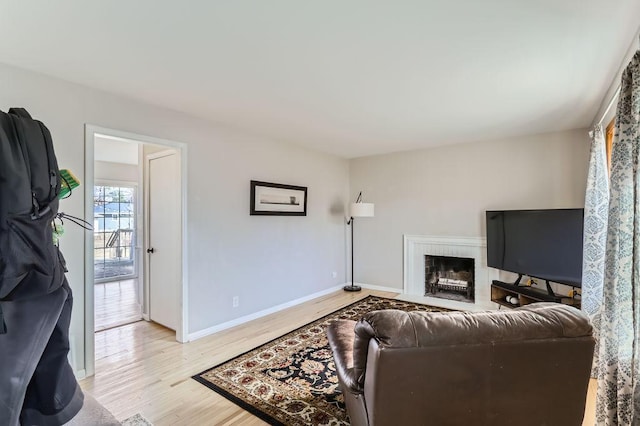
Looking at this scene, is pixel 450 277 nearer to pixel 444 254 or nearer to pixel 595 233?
pixel 444 254

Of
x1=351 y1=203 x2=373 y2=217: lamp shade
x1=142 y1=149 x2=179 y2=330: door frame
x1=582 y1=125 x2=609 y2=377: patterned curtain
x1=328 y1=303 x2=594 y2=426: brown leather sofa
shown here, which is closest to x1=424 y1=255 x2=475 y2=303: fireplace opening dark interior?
x1=351 y1=203 x2=373 y2=217: lamp shade

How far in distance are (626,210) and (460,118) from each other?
85.1 inches

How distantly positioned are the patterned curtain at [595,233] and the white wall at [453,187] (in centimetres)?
118

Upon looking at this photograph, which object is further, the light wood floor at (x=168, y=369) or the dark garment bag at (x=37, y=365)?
the light wood floor at (x=168, y=369)

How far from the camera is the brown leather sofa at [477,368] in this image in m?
1.28

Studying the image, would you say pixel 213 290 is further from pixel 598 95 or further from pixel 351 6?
pixel 598 95

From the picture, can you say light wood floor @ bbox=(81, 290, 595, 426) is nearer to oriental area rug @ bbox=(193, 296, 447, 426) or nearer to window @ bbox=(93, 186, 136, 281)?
oriental area rug @ bbox=(193, 296, 447, 426)

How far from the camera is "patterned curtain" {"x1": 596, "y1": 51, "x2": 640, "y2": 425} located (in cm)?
147

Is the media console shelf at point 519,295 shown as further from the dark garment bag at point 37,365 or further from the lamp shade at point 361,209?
the dark garment bag at point 37,365

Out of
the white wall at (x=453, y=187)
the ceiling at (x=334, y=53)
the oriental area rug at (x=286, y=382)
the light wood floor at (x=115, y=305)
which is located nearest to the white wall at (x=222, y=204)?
the ceiling at (x=334, y=53)

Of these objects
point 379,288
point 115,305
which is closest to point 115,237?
point 115,305

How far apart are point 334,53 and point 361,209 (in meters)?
3.30

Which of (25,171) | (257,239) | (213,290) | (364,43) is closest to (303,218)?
(257,239)

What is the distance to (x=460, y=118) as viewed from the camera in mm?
3455
